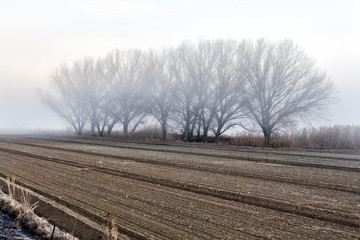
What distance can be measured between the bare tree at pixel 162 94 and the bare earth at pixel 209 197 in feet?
66.6

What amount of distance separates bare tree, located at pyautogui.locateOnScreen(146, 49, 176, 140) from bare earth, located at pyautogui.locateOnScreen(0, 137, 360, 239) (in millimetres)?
20294

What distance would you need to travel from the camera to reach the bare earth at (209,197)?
553 cm

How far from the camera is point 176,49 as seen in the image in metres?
33.1

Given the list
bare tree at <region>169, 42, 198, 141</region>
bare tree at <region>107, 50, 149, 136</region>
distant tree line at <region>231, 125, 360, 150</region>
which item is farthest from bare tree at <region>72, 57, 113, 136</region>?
distant tree line at <region>231, 125, 360, 150</region>

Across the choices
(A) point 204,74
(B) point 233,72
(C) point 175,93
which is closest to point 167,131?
(C) point 175,93

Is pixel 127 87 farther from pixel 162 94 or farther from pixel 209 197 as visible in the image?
pixel 209 197

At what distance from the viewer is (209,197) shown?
7629 mm

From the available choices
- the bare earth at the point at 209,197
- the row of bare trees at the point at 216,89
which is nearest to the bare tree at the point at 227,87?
the row of bare trees at the point at 216,89

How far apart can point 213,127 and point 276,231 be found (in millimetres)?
25396

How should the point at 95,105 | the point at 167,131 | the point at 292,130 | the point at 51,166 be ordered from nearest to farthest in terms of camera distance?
the point at 51,166 < the point at 292,130 < the point at 167,131 < the point at 95,105

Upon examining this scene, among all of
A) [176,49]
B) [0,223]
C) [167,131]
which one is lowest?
[0,223]

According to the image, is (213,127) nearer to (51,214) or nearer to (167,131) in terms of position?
(167,131)

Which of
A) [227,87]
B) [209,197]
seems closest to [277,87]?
[227,87]

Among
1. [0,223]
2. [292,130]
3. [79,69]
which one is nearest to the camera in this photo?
[0,223]
